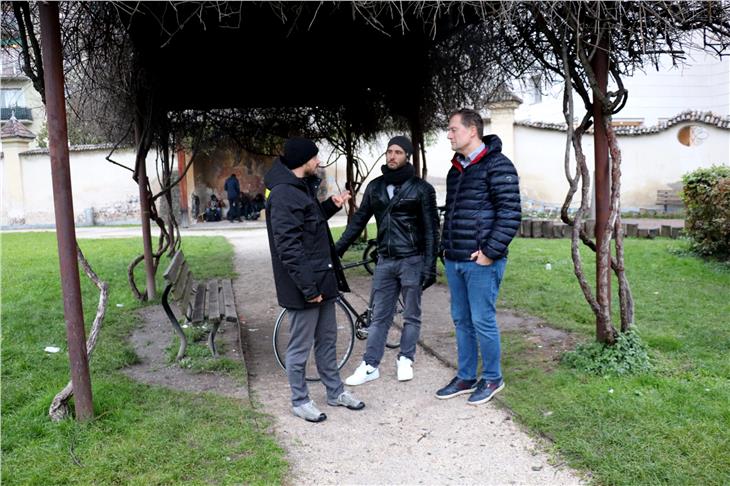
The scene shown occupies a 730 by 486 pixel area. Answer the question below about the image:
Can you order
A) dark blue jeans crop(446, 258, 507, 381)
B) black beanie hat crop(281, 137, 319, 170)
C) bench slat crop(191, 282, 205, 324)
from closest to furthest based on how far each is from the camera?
1. black beanie hat crop(281, 137, 319, 170)
2. dark blue jeans crop(446, 258, 507, 381)
3. bench slat crop(191, 282, 205, 324)

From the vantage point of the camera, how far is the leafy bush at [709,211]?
9.03m

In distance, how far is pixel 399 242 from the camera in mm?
4523

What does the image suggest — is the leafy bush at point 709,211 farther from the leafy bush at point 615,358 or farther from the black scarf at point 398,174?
the black scarf at point 398,174

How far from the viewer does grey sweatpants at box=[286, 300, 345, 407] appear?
3.96 m

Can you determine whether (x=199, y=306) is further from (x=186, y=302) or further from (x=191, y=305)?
(x=186, y=302)

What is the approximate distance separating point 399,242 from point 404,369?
95 cm

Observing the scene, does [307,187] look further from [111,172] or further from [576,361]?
[111,172]

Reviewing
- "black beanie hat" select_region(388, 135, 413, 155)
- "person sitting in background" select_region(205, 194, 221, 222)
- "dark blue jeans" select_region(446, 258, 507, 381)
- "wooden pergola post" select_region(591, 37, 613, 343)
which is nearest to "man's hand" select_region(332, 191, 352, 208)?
"black beanie hat" select_region(388, 135, 413, 155)

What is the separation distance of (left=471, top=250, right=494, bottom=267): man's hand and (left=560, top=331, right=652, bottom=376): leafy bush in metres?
1.23

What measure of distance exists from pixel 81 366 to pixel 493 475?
96.7 inches

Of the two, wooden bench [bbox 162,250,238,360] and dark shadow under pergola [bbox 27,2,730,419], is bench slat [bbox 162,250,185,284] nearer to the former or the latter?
wooden bench [bbox 162,250,238,360]

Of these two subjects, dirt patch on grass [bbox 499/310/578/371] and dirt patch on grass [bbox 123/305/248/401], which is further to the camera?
dirt patch on grass [bbox 499/310/578/371]

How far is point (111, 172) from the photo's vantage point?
74.1 feet

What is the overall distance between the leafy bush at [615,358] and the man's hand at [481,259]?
48.5 inches
